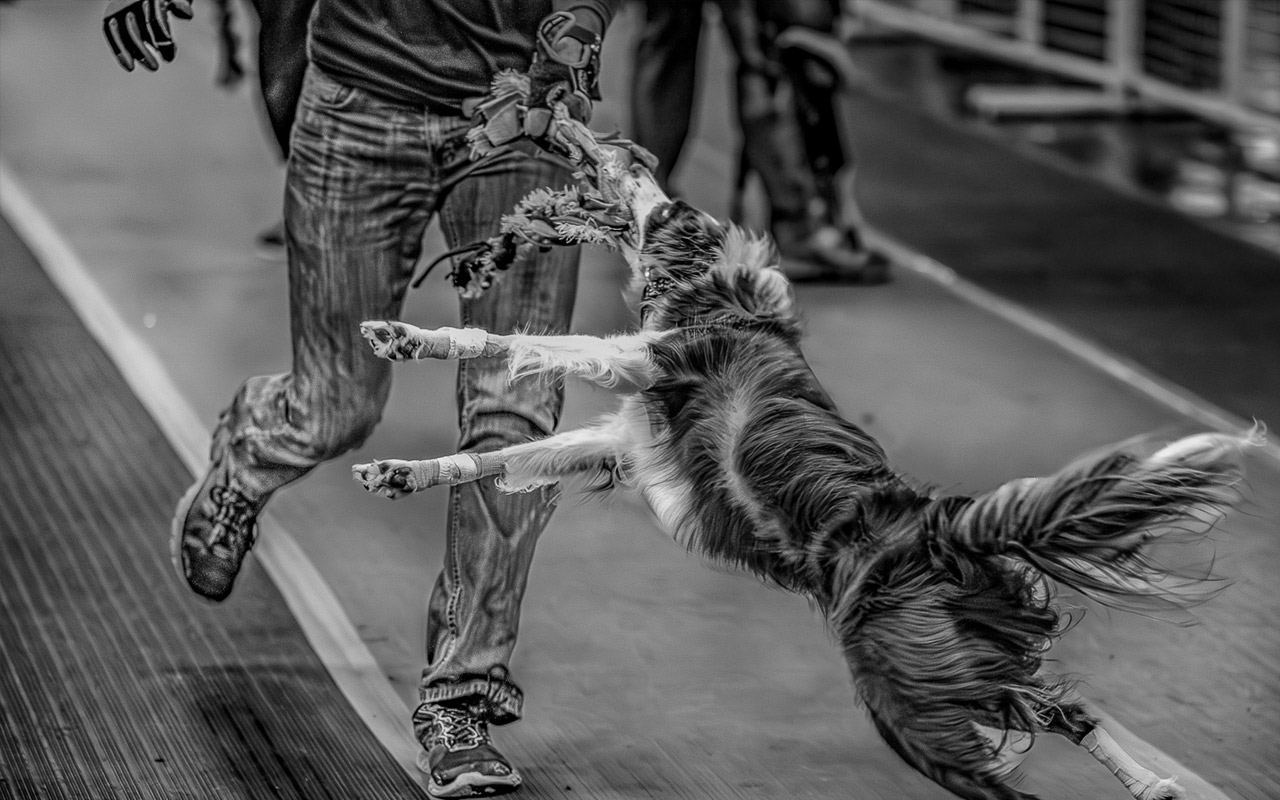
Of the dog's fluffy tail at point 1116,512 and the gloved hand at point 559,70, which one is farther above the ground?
the gloved hand at point 559,70

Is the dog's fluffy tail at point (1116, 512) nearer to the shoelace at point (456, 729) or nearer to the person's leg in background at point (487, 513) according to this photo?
the person's leg in background at point (487, 513)

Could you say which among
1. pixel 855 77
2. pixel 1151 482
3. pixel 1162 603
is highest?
pixel 1151 482

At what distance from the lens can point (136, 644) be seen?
479cm

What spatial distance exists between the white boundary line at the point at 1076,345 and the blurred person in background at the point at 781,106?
1.11ft

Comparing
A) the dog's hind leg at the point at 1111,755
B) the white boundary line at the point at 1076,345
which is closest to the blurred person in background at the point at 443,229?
the dog's hind leg at the point at 1111,755

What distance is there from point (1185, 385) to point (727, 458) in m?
4.07

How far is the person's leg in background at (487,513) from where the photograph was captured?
396cm

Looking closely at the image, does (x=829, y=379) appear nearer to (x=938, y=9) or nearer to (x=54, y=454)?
(x=54, y=454)

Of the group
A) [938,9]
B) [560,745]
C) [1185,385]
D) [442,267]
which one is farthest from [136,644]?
[938,9]

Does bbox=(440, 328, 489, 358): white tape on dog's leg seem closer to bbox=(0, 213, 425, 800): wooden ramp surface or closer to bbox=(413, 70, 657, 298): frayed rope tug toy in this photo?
bbox=(413, 70, 657, 298): frayed rope tug toy

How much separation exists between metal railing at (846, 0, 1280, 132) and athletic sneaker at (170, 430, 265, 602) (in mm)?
7799

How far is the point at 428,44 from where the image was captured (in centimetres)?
396

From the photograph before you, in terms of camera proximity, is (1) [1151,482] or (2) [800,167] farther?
(2) [800,167]

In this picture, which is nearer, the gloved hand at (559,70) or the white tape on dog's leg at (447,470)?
the white tape on dog's leg at (447,470)
